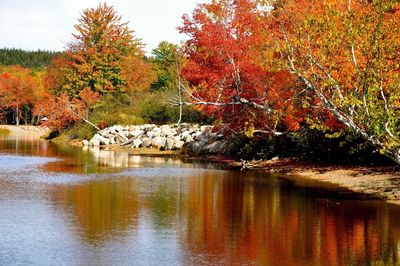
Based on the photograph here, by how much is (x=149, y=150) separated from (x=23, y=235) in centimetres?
3143

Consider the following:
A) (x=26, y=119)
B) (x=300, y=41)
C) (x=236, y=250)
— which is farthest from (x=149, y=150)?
(x=26, y=119)

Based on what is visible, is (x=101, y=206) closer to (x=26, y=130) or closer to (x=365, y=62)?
(x=365, y=62)

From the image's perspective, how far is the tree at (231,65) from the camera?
3040cm

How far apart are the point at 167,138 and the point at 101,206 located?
2665cm

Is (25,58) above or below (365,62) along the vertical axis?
above

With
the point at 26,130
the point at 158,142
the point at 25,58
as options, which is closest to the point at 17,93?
the point at 26,130

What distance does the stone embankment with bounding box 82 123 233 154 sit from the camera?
1617 inches

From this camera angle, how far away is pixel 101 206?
1867 cm

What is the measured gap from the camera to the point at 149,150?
1791 inches

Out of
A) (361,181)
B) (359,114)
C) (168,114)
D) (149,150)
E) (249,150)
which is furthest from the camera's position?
(168,114)

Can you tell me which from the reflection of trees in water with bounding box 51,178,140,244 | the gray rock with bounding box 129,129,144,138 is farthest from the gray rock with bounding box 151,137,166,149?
the reflection of trees in water with bounding box 51,178,140,244

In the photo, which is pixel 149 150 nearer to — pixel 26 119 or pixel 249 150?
pixel 249 150

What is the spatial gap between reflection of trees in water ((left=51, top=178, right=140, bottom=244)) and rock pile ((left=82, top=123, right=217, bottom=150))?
721 inches

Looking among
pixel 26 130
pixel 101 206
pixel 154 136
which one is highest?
pixel 26 130
